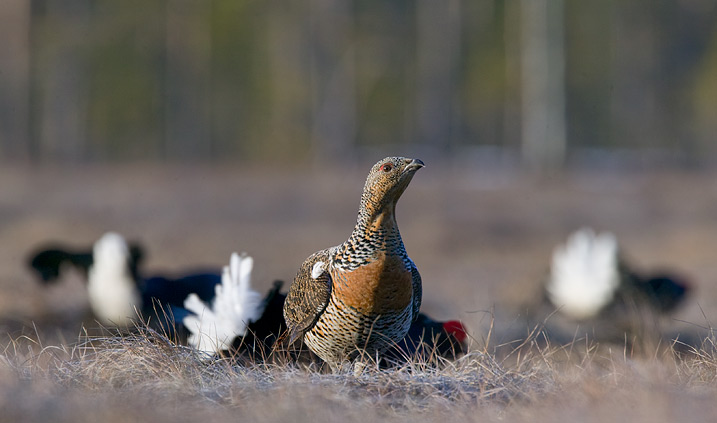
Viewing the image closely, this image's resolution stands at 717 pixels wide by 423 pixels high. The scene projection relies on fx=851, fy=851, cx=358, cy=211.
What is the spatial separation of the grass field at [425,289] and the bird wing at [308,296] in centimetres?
22

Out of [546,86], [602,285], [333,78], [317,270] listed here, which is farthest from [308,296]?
[333,78]

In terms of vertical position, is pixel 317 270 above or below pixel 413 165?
below

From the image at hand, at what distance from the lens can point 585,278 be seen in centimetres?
764

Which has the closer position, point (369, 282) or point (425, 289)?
point (369, 282)

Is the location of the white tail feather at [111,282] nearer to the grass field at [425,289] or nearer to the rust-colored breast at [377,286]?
the grass field at [425,289]

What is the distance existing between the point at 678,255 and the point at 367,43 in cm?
2170

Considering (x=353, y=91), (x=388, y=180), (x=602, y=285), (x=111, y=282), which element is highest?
(x=353, y=91)

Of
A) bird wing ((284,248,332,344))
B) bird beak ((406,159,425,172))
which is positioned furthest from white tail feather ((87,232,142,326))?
bird beak ((406,159,425,172))

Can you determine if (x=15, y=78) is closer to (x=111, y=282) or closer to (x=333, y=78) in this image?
(x=333, y=78)

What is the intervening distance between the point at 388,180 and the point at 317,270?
614mm

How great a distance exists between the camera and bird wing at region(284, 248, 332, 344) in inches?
161

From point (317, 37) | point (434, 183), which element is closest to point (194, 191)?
point (434, 183)

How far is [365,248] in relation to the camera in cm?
394

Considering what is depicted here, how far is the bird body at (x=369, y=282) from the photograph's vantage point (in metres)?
3.89
